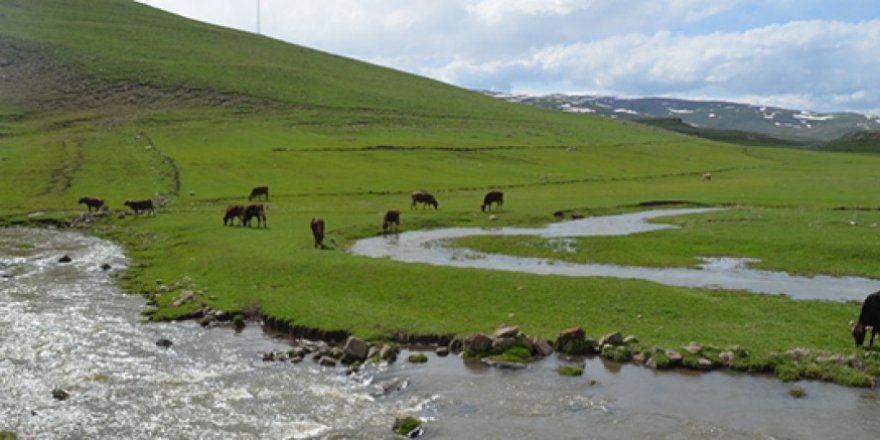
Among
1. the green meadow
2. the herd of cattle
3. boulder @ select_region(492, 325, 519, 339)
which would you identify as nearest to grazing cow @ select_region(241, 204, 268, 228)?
the herd of cattle

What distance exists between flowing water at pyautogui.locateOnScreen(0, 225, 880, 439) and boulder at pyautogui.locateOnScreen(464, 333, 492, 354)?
61 centimetres

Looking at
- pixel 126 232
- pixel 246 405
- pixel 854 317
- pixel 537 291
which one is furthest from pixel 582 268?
pixel 126 232

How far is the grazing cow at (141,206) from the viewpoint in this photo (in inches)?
2170

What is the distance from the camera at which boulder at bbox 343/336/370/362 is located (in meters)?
21.2

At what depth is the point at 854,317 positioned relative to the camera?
77.4 ft

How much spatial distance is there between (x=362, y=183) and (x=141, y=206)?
78.0 ft

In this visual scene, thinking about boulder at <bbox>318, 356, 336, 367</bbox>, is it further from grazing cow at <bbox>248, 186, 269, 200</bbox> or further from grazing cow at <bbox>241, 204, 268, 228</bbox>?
grazing cow at <bbox>248, 186, 269, 200</bbox>

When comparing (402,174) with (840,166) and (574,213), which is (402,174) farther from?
(840,166)

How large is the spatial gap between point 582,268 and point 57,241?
3159cm

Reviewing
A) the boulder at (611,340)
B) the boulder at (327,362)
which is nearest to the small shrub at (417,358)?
the boulder at (327,362)

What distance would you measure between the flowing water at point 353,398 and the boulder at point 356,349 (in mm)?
876

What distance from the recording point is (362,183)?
243 feet

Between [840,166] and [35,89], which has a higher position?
[35,89]

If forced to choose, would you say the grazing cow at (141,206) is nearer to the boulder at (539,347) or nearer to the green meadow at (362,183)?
the green meadow at (362,183)
